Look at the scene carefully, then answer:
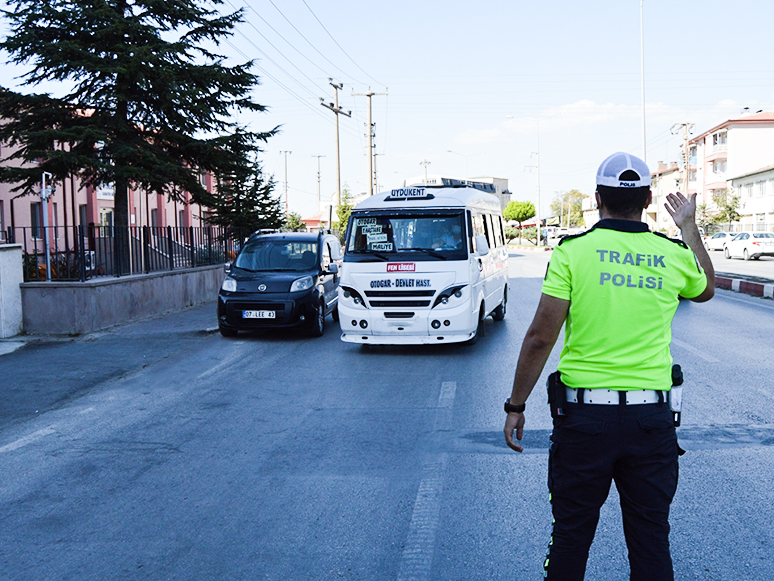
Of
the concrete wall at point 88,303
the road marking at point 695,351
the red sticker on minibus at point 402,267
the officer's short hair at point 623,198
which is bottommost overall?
the road marking at point 695,351

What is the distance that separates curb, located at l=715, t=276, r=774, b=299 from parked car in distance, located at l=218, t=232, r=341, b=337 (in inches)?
452

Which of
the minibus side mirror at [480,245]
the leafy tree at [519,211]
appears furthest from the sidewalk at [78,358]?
the leafy tree at [519,211]

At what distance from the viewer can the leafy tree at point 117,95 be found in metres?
17.6

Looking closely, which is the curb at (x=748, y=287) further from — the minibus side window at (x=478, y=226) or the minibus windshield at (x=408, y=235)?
the minibus windshield at (x=408, y=235)

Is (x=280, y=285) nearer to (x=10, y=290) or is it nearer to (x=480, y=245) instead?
(x=480, y=245)

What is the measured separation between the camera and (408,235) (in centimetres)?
1105

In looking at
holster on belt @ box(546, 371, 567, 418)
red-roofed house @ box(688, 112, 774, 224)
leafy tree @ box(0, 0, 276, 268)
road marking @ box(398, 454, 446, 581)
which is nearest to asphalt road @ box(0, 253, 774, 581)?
road marking @ box(398, 454, 446, 581)

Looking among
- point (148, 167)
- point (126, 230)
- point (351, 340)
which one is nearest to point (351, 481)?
point (351, 340)

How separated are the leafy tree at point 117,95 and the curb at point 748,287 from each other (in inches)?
544

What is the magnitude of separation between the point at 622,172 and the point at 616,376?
28.6 inches

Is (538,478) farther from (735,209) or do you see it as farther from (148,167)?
(735,209)

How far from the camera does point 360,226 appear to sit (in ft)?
36.9

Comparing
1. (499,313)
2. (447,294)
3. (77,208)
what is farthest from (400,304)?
(77,208)

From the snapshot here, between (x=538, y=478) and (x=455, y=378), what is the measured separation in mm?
3767
